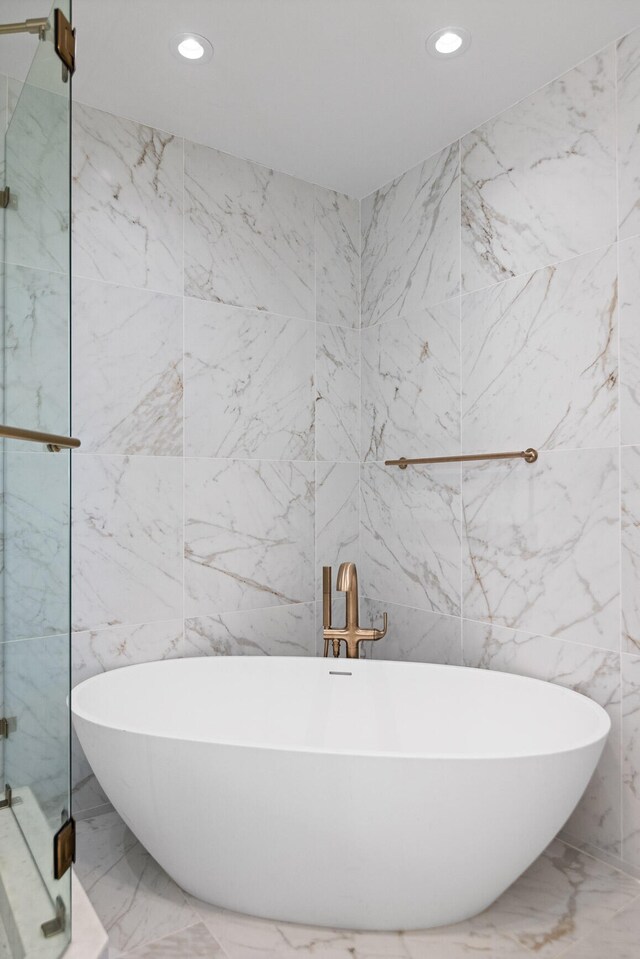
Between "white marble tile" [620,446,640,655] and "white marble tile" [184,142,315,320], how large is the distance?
4.75ft

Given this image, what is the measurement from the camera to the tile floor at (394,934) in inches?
59.7

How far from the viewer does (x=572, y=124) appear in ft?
6.71

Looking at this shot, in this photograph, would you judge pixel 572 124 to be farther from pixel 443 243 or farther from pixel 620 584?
pixel 620 584

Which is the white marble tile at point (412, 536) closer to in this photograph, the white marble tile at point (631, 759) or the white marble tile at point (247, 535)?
the white marble tile at point (247, 535)

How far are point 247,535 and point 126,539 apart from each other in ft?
1.58

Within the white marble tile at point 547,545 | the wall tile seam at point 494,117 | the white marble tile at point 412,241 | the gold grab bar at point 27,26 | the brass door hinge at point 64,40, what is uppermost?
the wall tile seam at point 494,117

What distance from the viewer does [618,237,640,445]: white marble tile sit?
6.12ft

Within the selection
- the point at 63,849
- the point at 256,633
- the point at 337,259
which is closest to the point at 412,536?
the point at 256,633

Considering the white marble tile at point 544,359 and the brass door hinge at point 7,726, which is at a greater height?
the white marble tile at point 544,359

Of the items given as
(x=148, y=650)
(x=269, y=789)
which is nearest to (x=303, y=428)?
(x=148, y=650)

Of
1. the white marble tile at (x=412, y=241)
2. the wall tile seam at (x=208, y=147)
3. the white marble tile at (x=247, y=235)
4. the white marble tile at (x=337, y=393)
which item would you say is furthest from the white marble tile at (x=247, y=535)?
the wall tile seam at (x=208, y=147)

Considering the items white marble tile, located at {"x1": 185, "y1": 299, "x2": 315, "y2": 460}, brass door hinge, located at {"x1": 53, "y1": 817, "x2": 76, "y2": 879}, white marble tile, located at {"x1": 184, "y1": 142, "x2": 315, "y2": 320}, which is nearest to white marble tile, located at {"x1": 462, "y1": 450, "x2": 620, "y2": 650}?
white marble tile, located at {"x1": 185, "y1": 299, "x2": 315, "y2": 460}

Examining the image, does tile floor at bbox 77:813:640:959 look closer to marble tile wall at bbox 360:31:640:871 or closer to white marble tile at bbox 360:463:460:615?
marble tile wall at bbox 360:31:640:871

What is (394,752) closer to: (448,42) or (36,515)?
(36,515)
